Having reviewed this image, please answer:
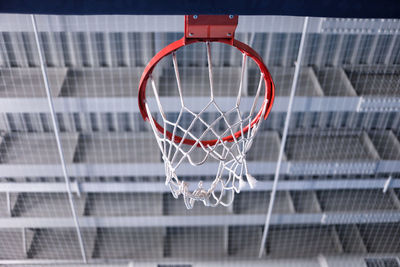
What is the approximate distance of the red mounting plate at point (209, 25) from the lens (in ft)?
3.24

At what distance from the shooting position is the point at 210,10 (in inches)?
34.3

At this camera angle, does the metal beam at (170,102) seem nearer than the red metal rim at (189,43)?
No

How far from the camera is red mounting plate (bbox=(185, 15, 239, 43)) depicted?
988 mm

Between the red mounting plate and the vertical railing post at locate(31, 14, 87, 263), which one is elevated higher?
the red mounting plate

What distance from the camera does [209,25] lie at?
1.00 meters

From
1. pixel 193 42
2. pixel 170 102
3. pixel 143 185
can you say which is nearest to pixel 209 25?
pixel 193 42

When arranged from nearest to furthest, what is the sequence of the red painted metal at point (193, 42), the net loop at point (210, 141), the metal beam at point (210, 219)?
1. the red painted metal at point (193, 42)
2. the net loop at point (210, 141)
3. the metal beam at point (210, 219)

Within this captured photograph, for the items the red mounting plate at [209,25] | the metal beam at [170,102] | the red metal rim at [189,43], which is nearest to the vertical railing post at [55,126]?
the metal beam at [170,102]

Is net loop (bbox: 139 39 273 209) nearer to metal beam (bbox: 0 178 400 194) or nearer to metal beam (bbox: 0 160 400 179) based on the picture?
metal beam (bbox: 0 160 400 179)

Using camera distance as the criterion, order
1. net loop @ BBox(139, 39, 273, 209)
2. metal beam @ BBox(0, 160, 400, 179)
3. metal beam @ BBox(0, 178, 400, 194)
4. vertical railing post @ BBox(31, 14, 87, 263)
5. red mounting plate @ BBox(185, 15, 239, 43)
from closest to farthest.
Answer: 1. red mounting plate @ BBox(185, 15, 239, 43)
2. net loop @ BBox(139, 39, 273, 209)
3. vertical railing post @ BBox(31, 14, 87, 263)
4. metal beam @ BBox(0, 160, 400, 179)
5. metal beam @ BBox(0, 178, 400, 194)

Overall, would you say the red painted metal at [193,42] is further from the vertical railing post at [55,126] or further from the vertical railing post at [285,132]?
the vertical railing post at [55,126]

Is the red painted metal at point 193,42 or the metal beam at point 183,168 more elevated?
the red painted metal at point 193,42

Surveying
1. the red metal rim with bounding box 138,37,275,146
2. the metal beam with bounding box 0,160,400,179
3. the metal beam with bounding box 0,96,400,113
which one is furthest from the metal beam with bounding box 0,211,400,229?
the red metal rim with bounding box 138,37,275,146

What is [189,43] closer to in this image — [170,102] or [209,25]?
[209,25]
